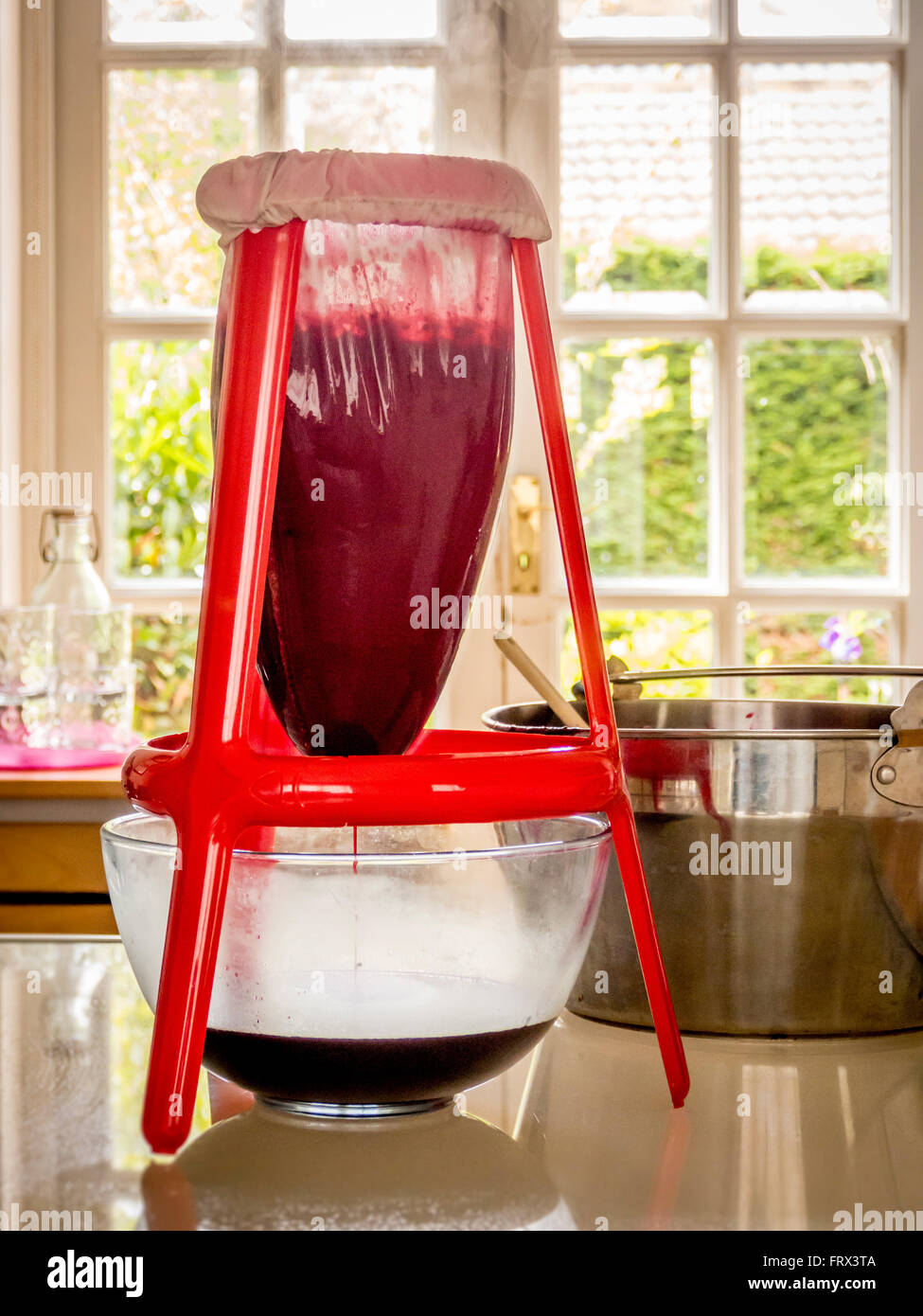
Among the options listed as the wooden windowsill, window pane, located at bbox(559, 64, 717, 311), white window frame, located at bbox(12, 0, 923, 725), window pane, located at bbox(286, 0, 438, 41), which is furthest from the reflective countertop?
window pane, located at bbox(286, 0, 438, 41)

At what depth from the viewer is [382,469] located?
1.31 ft

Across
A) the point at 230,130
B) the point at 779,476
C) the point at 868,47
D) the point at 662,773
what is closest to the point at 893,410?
the point at 779,476

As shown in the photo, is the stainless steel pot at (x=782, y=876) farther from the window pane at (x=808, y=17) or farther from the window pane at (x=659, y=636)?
the window pane at (x=808, y=17)

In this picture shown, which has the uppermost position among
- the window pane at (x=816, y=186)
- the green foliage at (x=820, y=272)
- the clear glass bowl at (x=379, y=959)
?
the window pane at (x=816, y=186)

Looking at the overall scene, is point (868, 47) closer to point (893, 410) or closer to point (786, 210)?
point (786, 210)

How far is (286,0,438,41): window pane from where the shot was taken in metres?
2.11

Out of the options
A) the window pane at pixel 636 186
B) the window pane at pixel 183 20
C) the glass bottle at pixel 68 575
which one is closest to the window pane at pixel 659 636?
the window pane at pixel 636 186

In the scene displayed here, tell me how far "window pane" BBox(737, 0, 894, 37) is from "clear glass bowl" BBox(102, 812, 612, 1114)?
2040 mm

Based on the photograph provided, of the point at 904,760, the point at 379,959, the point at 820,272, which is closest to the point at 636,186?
the point at 820,272

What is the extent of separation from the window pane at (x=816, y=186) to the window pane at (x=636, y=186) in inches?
3.0

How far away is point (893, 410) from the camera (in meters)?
2.17

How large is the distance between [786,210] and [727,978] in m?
1.90

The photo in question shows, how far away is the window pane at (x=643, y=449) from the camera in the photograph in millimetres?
2156

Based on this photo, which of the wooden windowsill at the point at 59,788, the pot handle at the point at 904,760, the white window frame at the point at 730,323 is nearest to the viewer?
the pot handle at the point at 904,760
